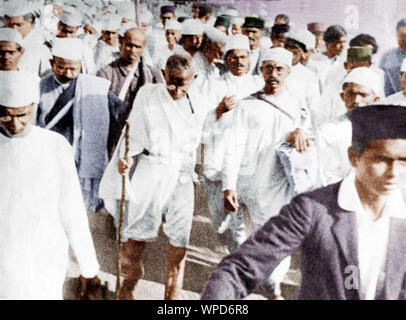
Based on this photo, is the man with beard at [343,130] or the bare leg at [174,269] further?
the bare leg at [174,269]

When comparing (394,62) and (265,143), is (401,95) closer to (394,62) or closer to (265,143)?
(394,62)

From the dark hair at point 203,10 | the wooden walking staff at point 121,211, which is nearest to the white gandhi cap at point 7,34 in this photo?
the wooden walking staff at point 121,211

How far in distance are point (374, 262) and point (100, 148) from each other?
1.74 meters

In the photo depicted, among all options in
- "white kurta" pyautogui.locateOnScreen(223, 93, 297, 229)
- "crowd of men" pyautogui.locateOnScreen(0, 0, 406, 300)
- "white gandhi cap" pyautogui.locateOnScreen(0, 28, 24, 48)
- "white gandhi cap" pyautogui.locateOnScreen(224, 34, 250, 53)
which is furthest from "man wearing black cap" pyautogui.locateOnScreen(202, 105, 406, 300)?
"white gandhi cap" pyautogui.locateOnScreen(0, 28, 24, 48)

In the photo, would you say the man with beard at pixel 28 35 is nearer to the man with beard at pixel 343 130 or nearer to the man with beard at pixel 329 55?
the man with beard at pixel 329 55

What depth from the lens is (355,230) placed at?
2.69 m

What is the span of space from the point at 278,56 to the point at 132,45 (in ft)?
2.92

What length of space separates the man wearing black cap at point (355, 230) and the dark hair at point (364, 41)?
1.27 feet

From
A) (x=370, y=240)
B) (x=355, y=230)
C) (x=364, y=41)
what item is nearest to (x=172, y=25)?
(x=364, y=41)

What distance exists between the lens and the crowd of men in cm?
299

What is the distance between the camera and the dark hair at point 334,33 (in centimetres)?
305

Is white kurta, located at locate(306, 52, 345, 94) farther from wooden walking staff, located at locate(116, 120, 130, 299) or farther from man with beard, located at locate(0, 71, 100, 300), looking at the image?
man with beard, located at locate(0, 71, 100, 300)

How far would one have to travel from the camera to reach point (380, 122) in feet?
9.37
